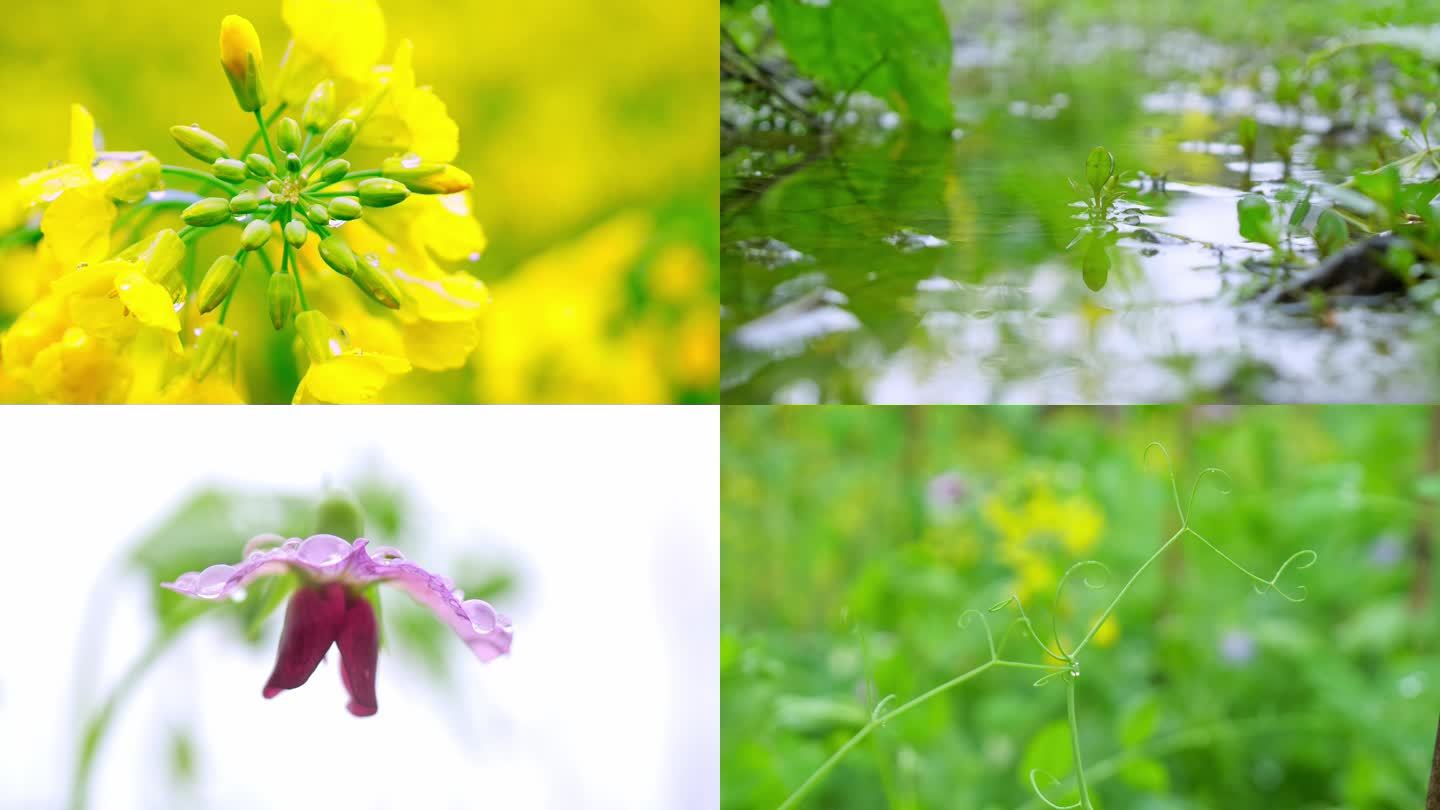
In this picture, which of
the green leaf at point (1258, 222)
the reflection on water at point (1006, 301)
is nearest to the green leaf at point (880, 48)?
the reflection on water at point (1006, 301)

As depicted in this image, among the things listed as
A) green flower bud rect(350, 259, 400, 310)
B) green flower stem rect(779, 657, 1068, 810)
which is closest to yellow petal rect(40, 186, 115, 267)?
green flower bud rect(350, 259, 400, 310)

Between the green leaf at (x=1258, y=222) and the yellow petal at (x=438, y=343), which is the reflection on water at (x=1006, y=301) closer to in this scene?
the green leaf at (x=1258, y=222)

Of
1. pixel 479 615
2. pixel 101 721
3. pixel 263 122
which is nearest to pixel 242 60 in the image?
pixel 263 122

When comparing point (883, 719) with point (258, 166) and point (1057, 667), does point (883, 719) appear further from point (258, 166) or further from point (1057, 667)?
point (258, 166)

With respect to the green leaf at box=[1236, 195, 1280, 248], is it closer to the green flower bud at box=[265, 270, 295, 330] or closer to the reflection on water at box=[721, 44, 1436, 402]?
the reflection on water at box=[721, 44, 1436, 402]

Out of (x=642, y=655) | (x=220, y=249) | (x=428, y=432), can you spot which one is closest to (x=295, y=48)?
(x=220, y=249)
